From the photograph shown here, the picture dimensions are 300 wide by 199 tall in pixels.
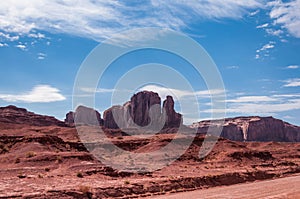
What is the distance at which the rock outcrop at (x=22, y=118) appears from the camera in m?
98.2

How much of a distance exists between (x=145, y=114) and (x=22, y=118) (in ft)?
133

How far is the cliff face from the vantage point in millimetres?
168375

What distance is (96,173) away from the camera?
32.6 m

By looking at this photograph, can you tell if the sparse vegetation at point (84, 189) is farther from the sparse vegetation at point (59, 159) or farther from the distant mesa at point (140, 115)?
the distant mesa at point (140, 115)

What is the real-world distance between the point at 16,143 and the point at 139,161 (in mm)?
16174

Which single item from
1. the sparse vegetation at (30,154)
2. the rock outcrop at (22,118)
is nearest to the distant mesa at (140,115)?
the rock outcrop at (22,118)

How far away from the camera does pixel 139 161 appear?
47.0 meters

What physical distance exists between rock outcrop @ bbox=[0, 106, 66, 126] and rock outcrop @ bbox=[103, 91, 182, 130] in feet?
75.6

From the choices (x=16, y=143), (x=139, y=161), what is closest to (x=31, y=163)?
(x=16, y=143)

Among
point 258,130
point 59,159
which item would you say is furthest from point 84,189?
point 258,130

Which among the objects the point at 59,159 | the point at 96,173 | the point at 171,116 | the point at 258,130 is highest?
the point at 171,116

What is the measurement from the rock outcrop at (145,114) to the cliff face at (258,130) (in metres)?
47.4

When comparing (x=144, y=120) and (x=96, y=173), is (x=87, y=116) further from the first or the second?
(x=96, y=173)

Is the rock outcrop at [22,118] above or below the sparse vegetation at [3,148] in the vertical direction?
above
